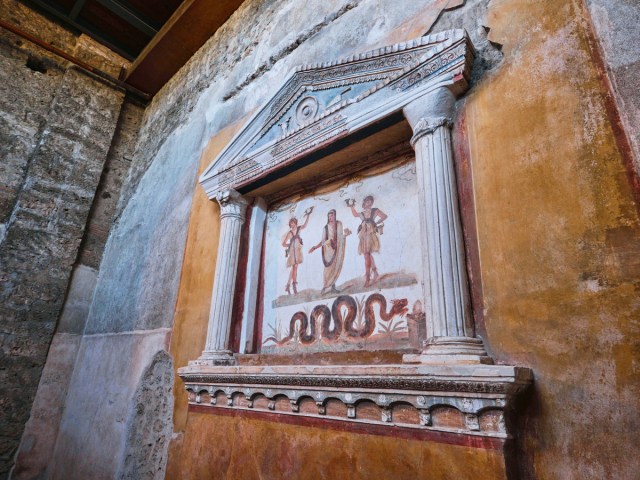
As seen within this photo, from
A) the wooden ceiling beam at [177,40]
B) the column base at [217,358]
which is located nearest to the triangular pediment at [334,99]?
the column base at [217,358]

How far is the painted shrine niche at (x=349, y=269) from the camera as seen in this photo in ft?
6.42

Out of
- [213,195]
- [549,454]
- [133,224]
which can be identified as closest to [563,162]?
[549,454]

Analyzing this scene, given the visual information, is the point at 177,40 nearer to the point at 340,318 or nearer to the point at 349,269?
the point at 349,269

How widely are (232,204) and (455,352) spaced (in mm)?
1961

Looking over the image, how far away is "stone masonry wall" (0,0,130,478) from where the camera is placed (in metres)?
3.88

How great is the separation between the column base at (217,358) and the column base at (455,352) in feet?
4.46

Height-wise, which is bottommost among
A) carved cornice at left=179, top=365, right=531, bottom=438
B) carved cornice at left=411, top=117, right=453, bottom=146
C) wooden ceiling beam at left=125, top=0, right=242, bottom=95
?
carved cornice at left=179, top=365, right=531, bottom=438

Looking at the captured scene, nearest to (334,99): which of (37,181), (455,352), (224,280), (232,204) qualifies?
(232,204)

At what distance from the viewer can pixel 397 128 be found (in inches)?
83.4

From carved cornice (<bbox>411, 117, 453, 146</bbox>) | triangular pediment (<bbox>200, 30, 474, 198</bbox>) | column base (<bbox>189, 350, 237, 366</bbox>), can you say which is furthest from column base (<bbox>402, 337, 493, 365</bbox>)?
column base (<bbox>189, 350, 237, 366</bbox>)

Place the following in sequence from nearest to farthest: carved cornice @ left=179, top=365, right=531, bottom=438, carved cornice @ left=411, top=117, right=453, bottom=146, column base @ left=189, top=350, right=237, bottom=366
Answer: carved cornice @ left=179, top=365, right=531, bottom=438 → carved cornice @ left=411, top=117, right=453, bottom=146 → column base @ left=189, top=350, right=237, bottom=366

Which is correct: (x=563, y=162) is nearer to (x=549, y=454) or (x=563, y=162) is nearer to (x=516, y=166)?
(x=516, y=166)

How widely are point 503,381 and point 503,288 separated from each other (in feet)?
1.30

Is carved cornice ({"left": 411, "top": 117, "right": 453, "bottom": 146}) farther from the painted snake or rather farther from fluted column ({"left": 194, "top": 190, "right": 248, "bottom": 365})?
fluted column ({"left": 194, "top": 190, "right": 248, "bottom": 365})
